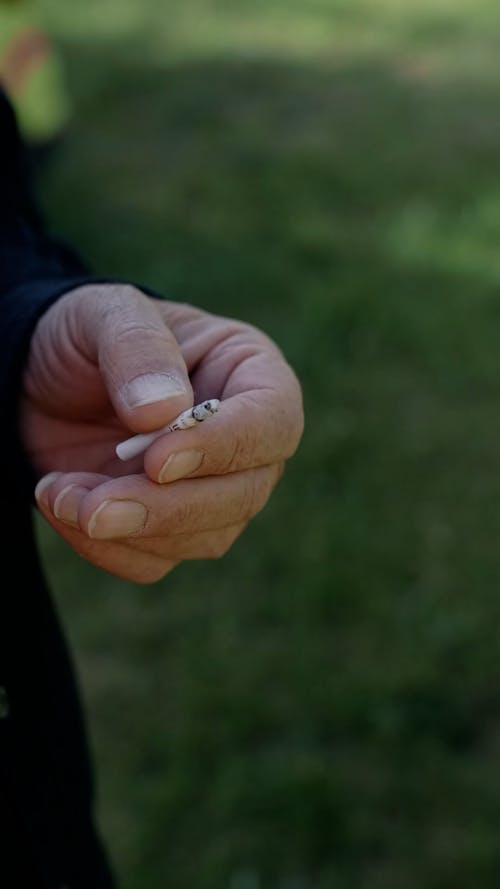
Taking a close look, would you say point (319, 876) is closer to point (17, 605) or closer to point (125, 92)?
point (17, 605)

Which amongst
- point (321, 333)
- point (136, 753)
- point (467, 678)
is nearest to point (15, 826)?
point (136, 753)

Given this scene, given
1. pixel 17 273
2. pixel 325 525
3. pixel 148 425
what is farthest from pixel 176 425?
pixel 325 525

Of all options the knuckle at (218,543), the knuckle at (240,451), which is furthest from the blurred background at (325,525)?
the knuckle at (240,451)

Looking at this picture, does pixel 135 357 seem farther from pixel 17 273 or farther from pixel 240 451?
pixel 17 273

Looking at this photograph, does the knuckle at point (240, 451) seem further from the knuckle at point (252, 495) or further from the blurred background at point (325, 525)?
the blurred background at point (325, 525)

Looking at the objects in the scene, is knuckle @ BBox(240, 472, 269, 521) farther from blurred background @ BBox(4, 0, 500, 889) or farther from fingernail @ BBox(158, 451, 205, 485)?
blurred background @ BBox(4, 0, 500, 889)

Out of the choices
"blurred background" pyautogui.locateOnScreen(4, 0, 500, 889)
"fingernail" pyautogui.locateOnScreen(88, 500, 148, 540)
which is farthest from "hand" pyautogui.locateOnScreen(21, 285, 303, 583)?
"blurred background" pyautogui.locateOnScreen(4, 0, 500, 889)
